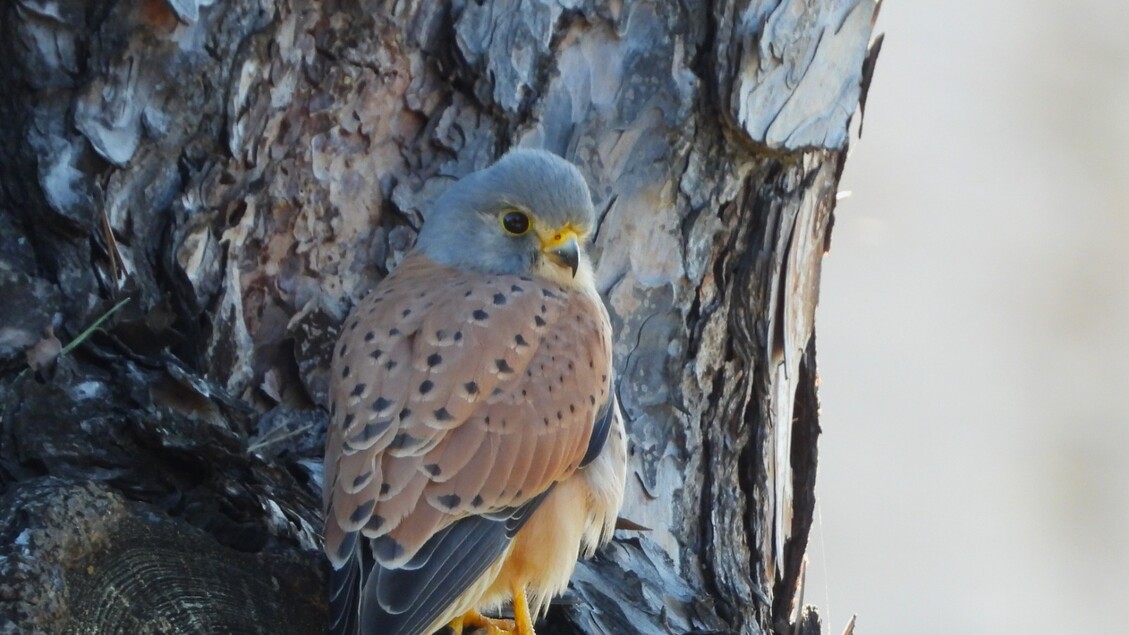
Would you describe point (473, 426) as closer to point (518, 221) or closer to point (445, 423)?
point (445, 423)

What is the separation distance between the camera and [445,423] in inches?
126

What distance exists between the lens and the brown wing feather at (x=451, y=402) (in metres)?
3.10

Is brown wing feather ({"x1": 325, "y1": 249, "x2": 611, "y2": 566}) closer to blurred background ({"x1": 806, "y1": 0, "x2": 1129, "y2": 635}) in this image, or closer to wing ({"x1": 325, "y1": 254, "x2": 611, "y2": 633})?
wing ({"x1": 325, "y1": 254, "x2": 611, "y2": 633})

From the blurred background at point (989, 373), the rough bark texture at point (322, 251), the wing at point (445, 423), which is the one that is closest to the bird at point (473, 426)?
the wing at point (445, 423)

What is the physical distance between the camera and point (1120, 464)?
7.62 meters

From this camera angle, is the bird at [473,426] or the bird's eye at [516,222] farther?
the bird's eye at [516,222]

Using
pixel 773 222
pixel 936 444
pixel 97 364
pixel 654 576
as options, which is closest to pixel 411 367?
pixel 97 364

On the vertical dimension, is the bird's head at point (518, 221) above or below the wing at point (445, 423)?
above

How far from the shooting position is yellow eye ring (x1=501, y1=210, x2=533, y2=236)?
387 centimetres

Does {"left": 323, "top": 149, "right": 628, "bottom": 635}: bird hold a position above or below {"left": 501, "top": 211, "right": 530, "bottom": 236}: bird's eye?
below

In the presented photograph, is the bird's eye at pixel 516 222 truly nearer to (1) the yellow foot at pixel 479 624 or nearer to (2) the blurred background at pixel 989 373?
(1) the yellow foot at pixel 479 624

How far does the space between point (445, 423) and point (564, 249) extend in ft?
2.52

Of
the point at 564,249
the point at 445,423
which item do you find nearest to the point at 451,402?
the point at 445,423

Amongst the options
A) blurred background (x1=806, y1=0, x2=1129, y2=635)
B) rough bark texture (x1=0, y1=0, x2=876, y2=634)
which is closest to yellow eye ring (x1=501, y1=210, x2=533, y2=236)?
rough bark texture (x1=0, y1=0, x2=876, y2=634)
